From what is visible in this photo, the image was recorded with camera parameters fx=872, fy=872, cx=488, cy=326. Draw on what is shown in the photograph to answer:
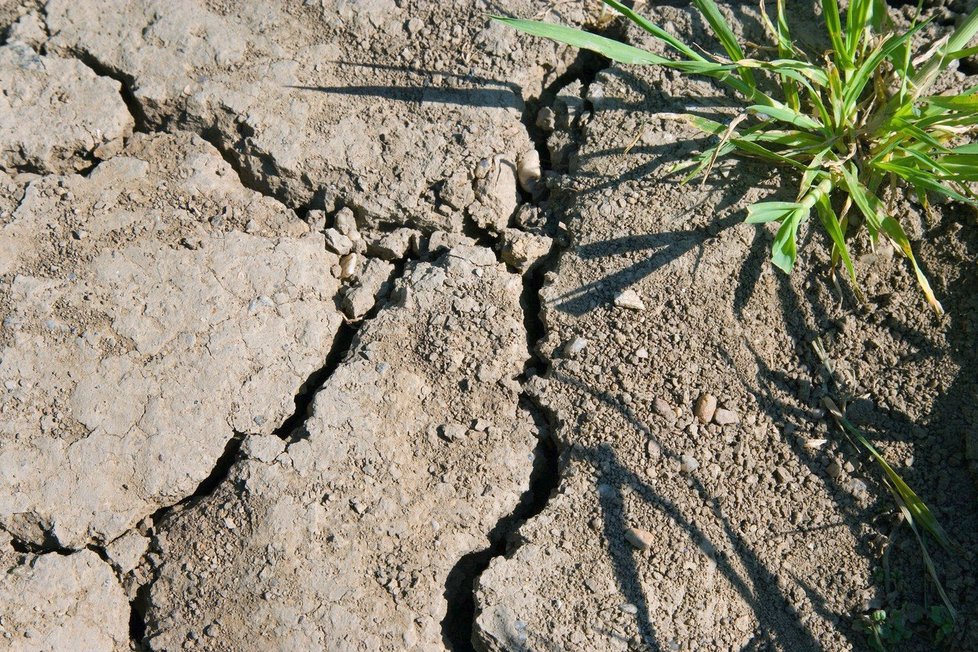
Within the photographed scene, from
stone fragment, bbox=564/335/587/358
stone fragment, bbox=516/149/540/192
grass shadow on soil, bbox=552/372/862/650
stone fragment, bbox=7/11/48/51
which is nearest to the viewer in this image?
grass shadow on soil, bbox=552/372/862/650

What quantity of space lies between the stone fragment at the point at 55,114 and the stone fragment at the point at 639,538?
1.72 metres

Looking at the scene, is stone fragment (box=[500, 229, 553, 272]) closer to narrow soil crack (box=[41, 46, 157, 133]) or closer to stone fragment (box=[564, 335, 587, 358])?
stone fragment (box=[564, 335, 587, 358])

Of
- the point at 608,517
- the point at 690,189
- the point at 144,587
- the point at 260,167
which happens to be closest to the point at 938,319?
the point at 690,189

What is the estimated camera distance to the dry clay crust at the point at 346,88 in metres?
2.36

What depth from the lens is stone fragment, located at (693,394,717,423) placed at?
2.06m

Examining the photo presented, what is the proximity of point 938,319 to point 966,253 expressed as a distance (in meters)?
0.19

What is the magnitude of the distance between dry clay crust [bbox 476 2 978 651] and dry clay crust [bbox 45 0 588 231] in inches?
13.1

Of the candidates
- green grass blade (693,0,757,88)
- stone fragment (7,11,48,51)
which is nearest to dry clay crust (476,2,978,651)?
green grass blade (693,0,757,88)

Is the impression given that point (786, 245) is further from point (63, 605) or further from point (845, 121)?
point (63, 605)

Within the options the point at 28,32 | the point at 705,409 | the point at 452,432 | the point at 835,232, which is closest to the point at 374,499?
the point at 452,432

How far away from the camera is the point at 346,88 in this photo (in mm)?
2445

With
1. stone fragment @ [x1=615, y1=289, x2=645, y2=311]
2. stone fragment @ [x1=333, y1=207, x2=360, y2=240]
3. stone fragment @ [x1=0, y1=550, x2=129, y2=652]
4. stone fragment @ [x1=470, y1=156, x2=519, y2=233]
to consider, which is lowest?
stone fragment @ [x1=0, y1=550, x2=129, y2=652]

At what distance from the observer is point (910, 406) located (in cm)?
206

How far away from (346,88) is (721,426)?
1.37m
